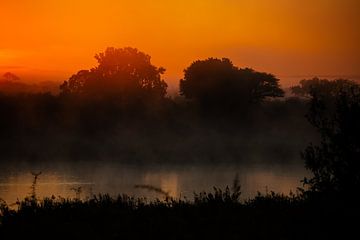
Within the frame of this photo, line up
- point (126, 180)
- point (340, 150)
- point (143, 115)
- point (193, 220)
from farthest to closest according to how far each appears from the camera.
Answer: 1. point (143, 115)
2. point (126, 180)
3. point (340, 150)
4. point (193, 220)

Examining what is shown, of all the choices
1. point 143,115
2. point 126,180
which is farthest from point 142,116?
point 126,180

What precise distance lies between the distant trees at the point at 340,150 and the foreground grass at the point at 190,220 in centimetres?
61

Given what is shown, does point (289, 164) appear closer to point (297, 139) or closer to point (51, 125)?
point (297, 139)

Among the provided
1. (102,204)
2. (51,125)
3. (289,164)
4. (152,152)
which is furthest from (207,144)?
(102,204)

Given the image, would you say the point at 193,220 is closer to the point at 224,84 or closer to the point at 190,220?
the point at 190,220

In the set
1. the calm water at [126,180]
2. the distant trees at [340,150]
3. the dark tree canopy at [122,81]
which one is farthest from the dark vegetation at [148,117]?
the distant trees at [340,150]

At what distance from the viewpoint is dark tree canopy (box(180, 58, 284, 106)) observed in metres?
79.7

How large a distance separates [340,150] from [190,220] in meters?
3.20

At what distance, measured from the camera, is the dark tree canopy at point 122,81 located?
257 ft

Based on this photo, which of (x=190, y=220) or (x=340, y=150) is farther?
(x=340, y=150)

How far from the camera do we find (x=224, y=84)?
79.8 metres

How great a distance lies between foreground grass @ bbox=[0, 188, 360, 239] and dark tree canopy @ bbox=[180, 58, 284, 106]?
65309 mm

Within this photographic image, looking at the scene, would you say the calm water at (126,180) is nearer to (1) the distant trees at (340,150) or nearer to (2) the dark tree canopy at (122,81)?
(2) the dark tree canopy at (122,81)

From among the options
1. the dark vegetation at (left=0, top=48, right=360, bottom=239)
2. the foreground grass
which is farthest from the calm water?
the foreground grass
